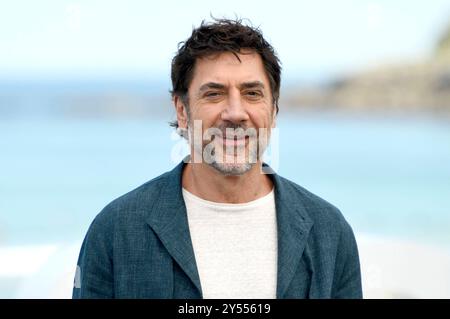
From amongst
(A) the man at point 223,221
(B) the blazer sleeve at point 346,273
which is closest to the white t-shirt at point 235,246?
(A) the man at point 223,221

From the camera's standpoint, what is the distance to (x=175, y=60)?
2969 millimetres

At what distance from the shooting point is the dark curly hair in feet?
9.22

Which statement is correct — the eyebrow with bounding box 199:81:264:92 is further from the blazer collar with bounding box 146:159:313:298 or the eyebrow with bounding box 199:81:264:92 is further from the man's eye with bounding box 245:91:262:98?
the blazer collar with bounding box 146:159:313:298

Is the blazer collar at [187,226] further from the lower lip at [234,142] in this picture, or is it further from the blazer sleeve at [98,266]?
the lower lip at [234,142]

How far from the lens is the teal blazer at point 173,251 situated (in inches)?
106

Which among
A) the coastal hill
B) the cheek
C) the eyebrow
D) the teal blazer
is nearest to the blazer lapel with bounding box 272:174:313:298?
the teal blazer

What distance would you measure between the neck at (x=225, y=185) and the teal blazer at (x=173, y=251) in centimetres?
6

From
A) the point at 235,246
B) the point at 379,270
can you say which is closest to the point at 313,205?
the point at 235,246

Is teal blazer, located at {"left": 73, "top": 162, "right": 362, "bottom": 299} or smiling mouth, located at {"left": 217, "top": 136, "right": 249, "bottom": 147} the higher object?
smiling mouth, located at {"left": 217, "top": 136, "right": 249, "bottom": 147}

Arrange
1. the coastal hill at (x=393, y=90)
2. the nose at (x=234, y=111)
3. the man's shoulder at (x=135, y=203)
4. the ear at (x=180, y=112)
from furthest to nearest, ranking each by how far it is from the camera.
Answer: the coastal hill at (x=393, y=90), the ear at (x=180, y=112), the man's shoulder at (x=135, y=203), the nose at (x=234, y=111)

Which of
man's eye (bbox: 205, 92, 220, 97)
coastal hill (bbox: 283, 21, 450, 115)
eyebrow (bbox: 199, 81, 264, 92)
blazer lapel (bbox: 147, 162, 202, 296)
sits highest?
coastal hill (bbox: 283, 21, 450, 115)

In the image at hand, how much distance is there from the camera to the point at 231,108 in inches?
105
